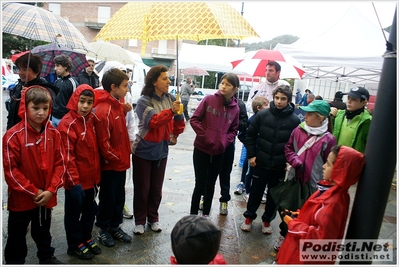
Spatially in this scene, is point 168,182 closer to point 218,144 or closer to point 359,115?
point 218,144

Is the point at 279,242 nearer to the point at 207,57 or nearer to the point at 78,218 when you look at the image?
the point at 78,218

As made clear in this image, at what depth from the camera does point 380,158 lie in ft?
5.39

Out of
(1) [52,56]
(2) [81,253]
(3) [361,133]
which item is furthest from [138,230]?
(1) [52,56]

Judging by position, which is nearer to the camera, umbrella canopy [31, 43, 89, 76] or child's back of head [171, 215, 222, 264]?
child's back of head [171, 215, 222, 264]

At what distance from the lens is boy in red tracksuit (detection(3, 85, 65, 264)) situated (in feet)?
7.91

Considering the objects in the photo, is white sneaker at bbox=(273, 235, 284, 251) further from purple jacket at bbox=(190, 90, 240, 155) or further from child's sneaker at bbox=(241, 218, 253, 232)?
purple jacket at bbox=(190, 90, 240, 155)

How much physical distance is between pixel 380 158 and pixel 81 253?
9.03 feet

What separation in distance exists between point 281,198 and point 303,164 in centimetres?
47

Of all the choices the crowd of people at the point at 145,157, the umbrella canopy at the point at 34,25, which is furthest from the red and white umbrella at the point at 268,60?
the umbrella canopy at the point at 34,25

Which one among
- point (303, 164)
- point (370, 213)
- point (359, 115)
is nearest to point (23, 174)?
point (370, 213)

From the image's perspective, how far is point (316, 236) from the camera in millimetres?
2037

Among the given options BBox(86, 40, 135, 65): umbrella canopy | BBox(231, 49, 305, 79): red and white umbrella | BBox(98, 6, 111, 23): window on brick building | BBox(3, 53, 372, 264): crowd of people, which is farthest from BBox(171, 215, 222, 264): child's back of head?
BBox(98, 6, 111, 23): window on brick building

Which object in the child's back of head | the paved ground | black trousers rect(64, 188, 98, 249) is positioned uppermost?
the child's back of head

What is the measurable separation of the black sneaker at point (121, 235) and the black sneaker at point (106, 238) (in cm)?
10
